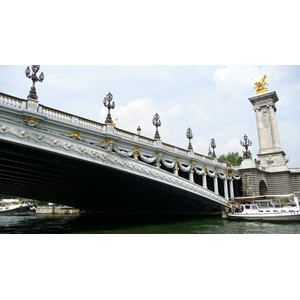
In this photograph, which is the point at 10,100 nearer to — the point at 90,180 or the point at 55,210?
the point at 90,180

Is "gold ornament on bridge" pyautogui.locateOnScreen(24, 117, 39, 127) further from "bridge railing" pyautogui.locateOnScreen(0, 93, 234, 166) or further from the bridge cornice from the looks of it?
"bridge railing" pyautogui.locateOnScreen(0, 93, 234, 166)

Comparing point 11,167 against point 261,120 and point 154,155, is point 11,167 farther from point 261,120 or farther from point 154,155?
point 261,120

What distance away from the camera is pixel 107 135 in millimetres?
20625

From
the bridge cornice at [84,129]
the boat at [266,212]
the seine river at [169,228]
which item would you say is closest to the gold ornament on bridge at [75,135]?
the bridge cornice at [84,129]

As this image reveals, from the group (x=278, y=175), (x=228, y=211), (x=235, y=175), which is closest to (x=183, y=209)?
(x=228, y=211)

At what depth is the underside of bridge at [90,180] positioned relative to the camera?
1814 centimetres

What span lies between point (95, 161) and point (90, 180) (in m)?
6.57

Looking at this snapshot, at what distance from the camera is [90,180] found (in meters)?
24.5

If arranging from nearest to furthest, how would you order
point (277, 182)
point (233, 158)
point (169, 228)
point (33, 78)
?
point (33, 78) < point (169, 228) < point (277, 182) < point (233, 158)

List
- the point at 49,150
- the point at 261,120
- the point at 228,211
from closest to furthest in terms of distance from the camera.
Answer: the point at 49,150
the point at 228,211
the point at 261,120

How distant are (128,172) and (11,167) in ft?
30.4

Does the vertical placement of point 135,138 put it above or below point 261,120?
below

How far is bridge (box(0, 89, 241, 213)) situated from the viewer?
16172 millimetres

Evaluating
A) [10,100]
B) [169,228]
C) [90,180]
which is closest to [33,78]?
[10,100]
